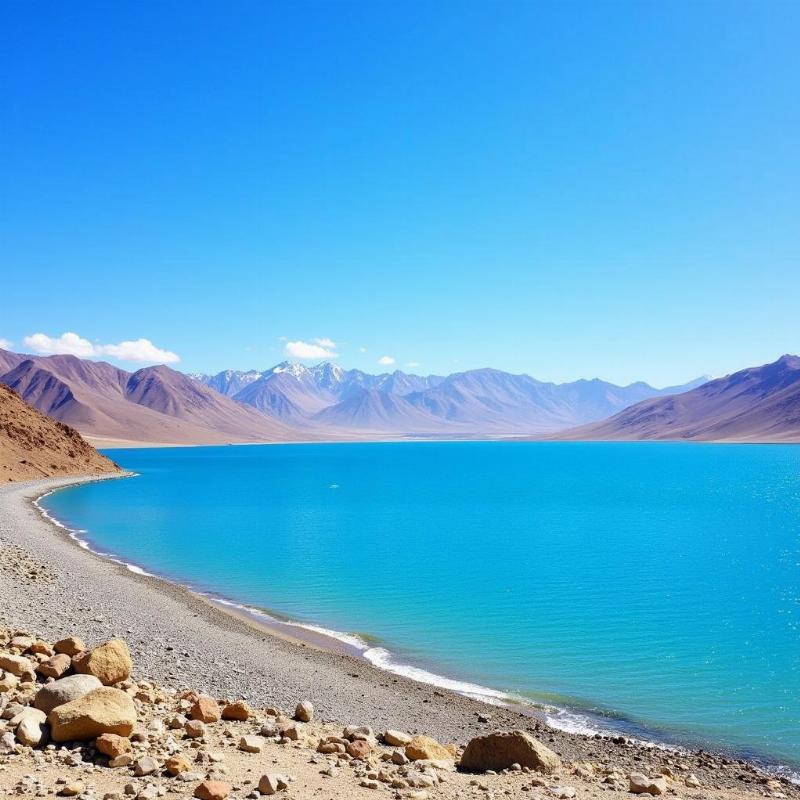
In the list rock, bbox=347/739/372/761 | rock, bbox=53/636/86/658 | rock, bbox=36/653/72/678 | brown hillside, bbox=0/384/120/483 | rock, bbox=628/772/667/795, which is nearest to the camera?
rock, bbox=628/772/667/795

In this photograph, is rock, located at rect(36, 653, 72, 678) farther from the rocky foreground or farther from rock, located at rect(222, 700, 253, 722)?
rock, located at rect(222, 700, 253, 722)

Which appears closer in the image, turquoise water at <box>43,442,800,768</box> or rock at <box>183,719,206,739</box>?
rock at <box>183,719,206,739</box>

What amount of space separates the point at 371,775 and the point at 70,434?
12611cm

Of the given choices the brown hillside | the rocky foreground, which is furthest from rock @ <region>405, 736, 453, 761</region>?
the brown hillside

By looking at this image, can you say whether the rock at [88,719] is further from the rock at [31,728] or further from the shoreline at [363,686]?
the shoreline at [363,686]

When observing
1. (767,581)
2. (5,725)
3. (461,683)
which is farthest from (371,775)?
(767,581)

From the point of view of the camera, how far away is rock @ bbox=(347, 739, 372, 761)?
11.9 meters

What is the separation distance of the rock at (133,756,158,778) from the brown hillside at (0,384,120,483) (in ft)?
300

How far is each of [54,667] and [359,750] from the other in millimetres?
5980

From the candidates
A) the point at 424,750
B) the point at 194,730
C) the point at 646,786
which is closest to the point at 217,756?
the point at 194,730

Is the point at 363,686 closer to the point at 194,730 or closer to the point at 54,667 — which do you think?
the point at 194,730

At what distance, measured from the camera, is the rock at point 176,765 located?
32.1 ft

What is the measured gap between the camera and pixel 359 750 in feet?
39.4

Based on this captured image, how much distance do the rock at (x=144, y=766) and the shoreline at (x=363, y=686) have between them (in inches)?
270
